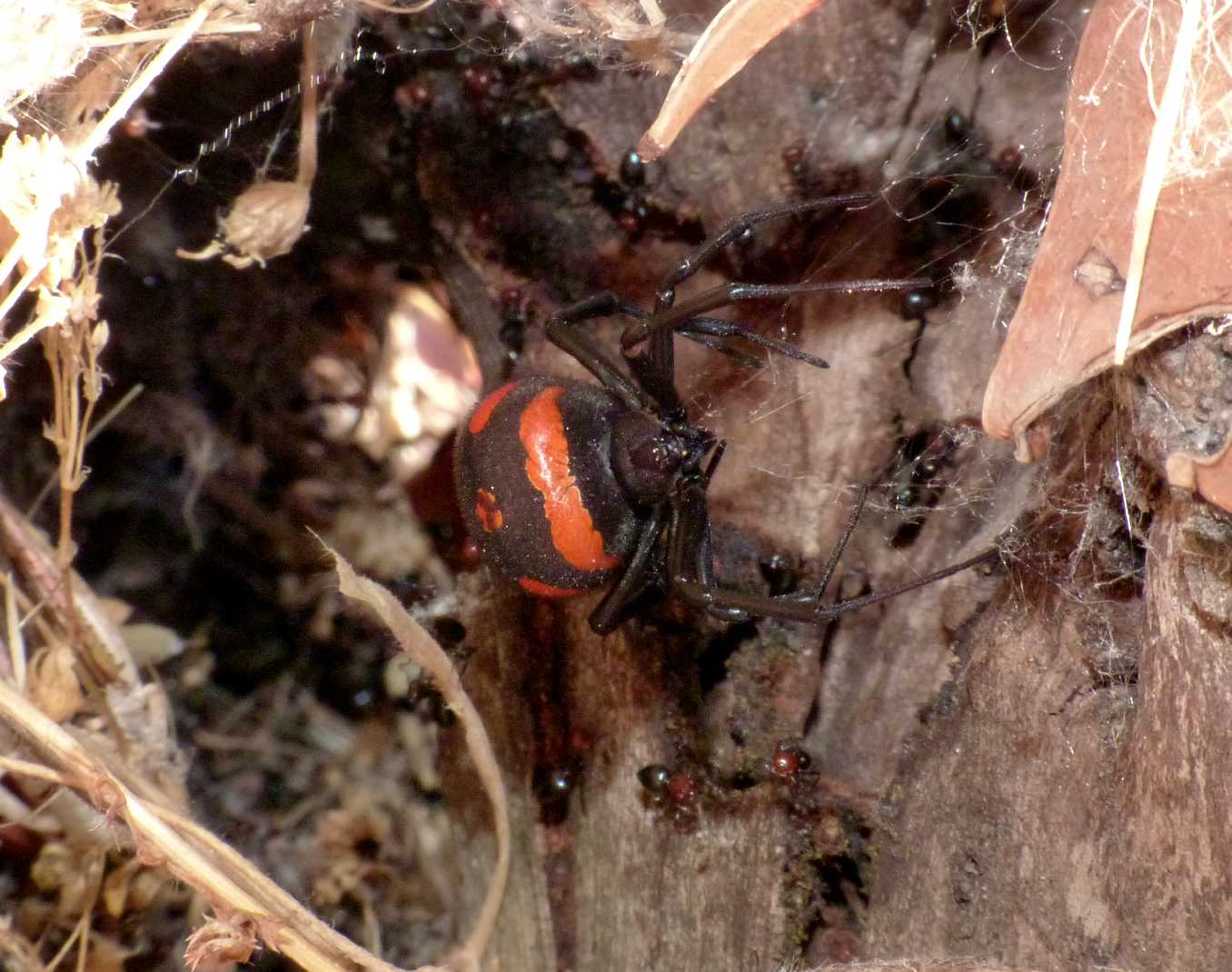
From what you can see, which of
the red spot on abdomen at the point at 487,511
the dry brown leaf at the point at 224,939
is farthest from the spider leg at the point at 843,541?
the dry brown leaf at the point at 224,939

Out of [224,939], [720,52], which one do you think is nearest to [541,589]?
[224,939]

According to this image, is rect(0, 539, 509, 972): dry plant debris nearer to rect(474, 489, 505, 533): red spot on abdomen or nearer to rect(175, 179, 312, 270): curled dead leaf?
rect(474, 489, 505, 533): red spot on abdomen

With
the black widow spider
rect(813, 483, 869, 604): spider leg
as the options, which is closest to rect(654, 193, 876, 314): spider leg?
the black widow spider

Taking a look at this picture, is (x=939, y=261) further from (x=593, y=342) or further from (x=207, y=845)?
(x=207, y=845)

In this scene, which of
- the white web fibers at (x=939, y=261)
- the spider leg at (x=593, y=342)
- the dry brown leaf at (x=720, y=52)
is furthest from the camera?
the spider leg at (x=593, y=342)

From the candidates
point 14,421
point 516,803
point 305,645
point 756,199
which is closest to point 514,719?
point 516,803

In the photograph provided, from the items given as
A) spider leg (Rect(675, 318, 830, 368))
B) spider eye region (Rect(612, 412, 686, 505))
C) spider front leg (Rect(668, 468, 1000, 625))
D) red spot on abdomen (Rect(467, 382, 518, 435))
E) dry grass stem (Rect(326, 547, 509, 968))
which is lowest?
dry grass stem (Rect(326, 547, 509, 968))

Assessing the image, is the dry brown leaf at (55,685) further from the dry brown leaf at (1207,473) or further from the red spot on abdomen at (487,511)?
the dry brown leaf at (1207,473)
